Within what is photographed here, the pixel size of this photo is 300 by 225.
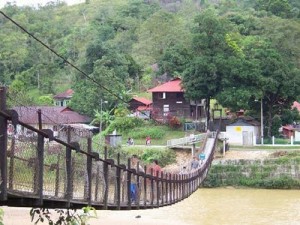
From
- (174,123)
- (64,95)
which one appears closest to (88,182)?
(174,123)

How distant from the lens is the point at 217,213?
1955 cm

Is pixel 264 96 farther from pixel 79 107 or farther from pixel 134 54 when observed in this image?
pixel 134 54

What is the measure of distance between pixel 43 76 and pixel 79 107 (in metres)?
9.45

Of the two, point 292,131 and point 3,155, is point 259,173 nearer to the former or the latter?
point 292,131

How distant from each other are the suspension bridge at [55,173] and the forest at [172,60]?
9196mm

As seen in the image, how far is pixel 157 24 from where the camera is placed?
42.3m

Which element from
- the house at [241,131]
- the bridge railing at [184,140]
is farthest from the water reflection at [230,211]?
the house at [241,131]

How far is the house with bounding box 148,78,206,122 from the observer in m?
31.3

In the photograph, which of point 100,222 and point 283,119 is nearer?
point 100,222

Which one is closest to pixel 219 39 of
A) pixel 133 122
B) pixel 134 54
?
pixel 133 122

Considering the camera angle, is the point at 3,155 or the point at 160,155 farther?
the point at 160,155

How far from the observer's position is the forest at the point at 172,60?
28156 mm

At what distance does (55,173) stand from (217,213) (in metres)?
14.7

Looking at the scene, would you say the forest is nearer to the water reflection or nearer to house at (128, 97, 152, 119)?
house at (128, 97, 152, 119)
